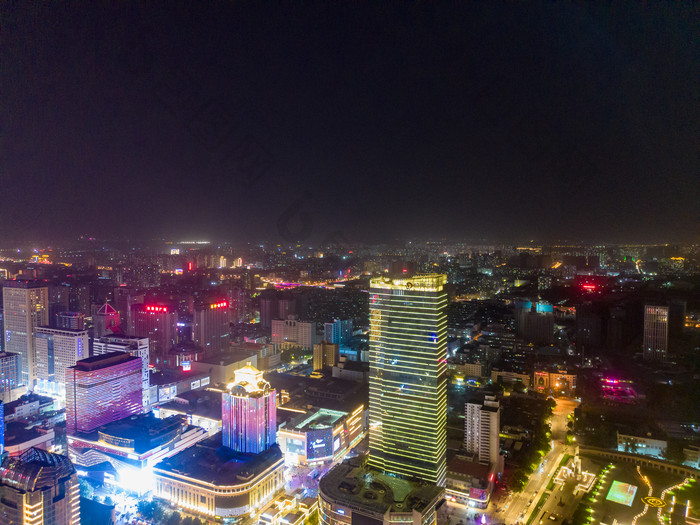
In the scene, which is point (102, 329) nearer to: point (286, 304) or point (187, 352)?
point (187, 352)

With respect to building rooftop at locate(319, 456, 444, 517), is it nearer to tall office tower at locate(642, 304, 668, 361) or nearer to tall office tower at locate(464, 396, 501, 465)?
tall office tower at locate(464, 396, 501, 465)

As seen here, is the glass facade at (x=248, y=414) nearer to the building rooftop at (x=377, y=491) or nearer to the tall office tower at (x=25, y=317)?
the building rooftop at (x=377, y=491)

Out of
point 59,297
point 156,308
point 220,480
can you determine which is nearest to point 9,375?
point 156,308

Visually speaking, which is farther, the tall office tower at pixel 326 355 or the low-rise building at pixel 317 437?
the tall office tower at pixel 326 355

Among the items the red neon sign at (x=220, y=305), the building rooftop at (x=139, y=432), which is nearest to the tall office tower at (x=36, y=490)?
the building rooftop at (x=139, y=432)

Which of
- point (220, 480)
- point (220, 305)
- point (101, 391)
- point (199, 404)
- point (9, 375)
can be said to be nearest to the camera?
point (220, 480)

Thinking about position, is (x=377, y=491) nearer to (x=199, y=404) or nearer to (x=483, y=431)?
(x=483, y=431)
